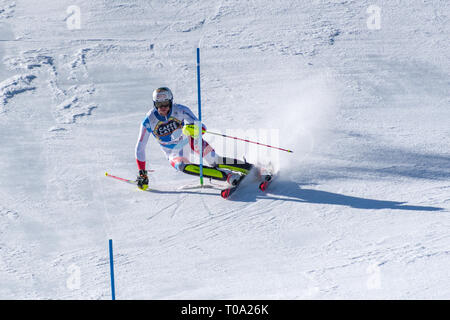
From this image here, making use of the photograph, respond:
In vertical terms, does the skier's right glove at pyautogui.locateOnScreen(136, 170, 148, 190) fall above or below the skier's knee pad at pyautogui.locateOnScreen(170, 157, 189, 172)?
below

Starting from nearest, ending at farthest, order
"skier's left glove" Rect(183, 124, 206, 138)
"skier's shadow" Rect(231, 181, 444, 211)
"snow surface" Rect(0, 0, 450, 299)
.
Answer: "snow surface" Rect(0, 0, 450, 299) → "skier's shadow" Rect(231, 181, 444, 211) → "skier's left glove" Rect(183, 124, 206, 138)

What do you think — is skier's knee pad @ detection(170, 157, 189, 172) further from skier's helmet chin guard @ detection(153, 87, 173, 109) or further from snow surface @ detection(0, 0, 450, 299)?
skier's helmet chin guard @ detection(153, 87, 173, 109)

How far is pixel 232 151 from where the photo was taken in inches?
434

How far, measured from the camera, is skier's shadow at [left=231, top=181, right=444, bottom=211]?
9141 mm

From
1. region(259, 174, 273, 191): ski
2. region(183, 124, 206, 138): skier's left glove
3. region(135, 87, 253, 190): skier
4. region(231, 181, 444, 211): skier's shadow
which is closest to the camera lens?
region(231, 181, 444, 211): skier's shadow

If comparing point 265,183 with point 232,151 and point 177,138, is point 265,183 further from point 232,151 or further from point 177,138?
point 232,151

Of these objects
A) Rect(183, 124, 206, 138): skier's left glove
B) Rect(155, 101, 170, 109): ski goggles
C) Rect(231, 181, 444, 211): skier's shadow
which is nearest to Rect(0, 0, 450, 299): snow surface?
Rect(231, 181, 444, 211): skier's shadow

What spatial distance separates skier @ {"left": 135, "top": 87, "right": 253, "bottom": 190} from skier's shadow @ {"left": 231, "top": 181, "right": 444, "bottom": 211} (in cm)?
29

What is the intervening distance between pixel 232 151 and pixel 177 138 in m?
1.18

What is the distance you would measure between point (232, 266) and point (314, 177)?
237 centimetres

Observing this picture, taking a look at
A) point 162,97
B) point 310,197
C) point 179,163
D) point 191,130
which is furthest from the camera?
point 179,163

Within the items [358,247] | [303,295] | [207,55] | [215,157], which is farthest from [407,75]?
[303,295]

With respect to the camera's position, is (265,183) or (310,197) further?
(265,183)

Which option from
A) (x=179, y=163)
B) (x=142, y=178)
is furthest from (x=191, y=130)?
(x=142, y=178)
